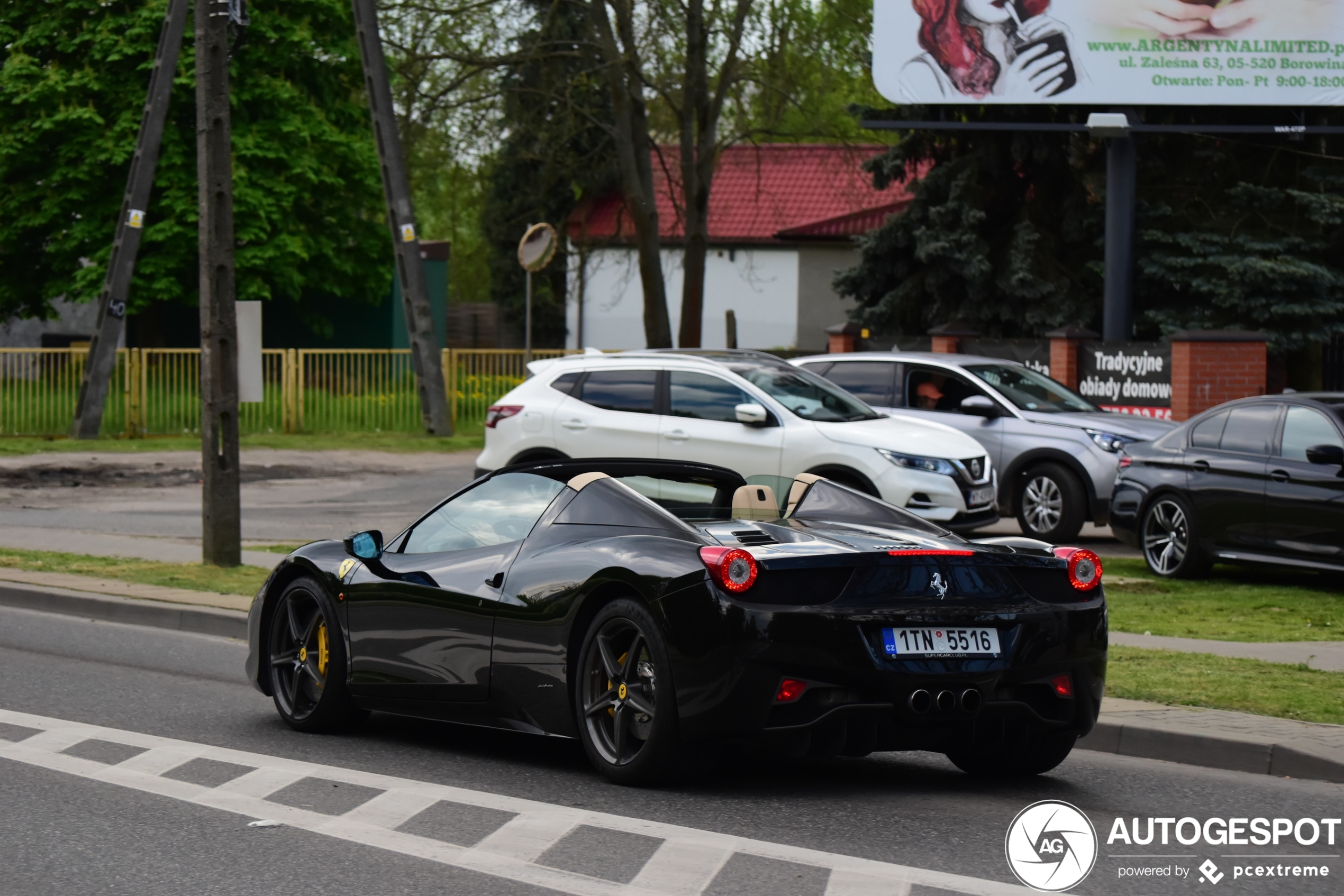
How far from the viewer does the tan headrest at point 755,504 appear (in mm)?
7539

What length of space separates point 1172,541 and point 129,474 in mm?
15433

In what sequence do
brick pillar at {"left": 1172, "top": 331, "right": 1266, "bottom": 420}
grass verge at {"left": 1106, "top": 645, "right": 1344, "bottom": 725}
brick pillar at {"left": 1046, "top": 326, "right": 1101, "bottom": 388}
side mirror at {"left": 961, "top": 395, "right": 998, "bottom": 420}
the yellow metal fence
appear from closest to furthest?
grass verge at {"left": 1106, "top": 645, "right": 1344, "bottom": 725} < side mirror at {"left": 961, "top": 395, "right": 998, "bottom": 420} < brick pillar at {"left": 1172, "top": 331, "right": 1266, "bottom": 420} < brick pillar at {"left": 1046, "top": 326, "right": 1101, "bottom": 388} < the yellow metal fence

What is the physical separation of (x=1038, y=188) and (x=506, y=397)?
56.1 ft

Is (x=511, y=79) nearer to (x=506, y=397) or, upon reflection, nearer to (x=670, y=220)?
(x=506, y=397)

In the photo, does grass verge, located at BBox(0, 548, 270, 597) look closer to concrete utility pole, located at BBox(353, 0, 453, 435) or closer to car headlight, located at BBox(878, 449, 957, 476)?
car headlight, located at BBox(878, 449, 957, 476)

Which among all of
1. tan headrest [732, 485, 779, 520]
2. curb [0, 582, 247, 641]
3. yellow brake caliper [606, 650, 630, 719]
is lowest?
curb [0, 582, 247, 641]

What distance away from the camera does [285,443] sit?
30.0 metres

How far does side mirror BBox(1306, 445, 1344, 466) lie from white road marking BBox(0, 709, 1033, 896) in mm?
8335

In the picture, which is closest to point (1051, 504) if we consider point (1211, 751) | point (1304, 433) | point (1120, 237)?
point (1304, 433)

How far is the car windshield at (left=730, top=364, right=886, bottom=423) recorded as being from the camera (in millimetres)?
16094

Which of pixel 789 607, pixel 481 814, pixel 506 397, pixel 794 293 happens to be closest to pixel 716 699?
pixel 789 607

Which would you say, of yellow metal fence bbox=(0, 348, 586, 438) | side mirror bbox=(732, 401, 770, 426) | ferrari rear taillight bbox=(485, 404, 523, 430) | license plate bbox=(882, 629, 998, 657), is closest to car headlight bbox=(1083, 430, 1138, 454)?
side mirror bbox=(732, 401, 770, 426)

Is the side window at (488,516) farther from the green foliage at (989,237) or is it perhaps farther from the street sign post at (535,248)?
the green foliage at (989,237)

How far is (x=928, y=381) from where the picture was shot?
59.8 feet
